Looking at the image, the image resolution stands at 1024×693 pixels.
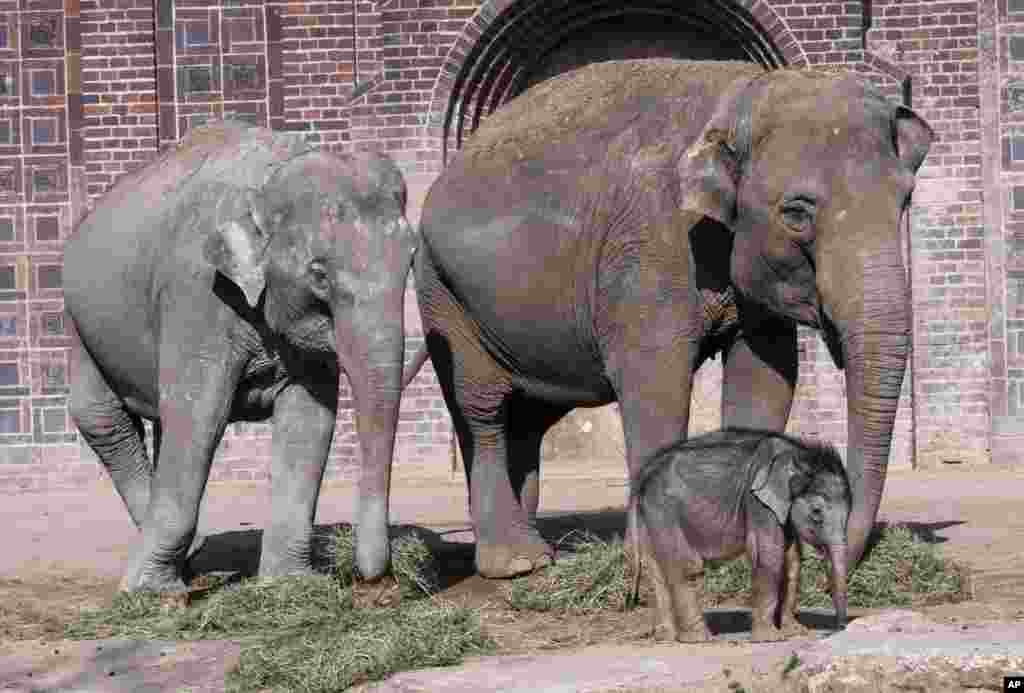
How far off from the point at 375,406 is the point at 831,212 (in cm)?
209

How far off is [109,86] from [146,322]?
924cm

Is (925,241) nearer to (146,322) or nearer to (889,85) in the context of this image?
(889,85)

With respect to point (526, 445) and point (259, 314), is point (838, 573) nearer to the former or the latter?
point (259, 314)

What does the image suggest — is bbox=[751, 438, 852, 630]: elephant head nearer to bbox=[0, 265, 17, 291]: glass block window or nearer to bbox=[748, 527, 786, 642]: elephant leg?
bbox=[748, 527, 786, 642]: elephant leg

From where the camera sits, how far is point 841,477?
26.5 feet

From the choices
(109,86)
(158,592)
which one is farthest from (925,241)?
(158,592)

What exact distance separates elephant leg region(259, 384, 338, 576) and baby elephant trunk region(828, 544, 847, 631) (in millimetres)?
3120

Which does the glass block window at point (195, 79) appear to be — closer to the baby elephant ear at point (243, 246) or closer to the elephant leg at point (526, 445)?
the elephant leg at point (526, 445)

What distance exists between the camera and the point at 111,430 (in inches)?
450

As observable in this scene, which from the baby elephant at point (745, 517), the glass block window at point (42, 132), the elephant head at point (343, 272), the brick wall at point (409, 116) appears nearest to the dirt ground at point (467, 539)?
Answer: the baby elephant at point (745, 517)

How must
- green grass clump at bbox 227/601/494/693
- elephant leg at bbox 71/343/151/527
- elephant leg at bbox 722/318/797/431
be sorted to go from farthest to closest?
elephant leg at bbox 71/343/151/527 → elephant leg at bbox 722/318/797/431 → green grass clump at bbox 227/601/494/693

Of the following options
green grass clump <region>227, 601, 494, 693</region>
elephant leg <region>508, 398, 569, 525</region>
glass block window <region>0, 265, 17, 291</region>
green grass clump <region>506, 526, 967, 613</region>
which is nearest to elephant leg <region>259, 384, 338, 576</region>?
green grass clump <region>506, 526, 967, 613</region>

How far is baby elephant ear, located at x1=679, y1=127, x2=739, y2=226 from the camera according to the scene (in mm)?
9508

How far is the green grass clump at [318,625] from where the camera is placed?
25.7 ft
